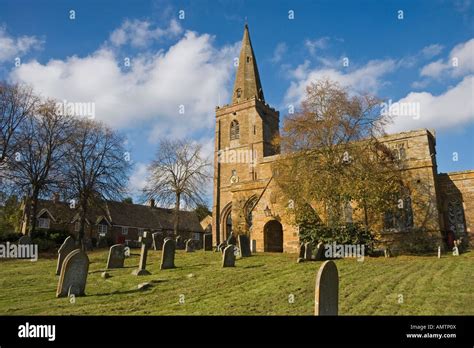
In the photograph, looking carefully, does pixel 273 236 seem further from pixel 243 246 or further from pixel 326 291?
pixel 326 291

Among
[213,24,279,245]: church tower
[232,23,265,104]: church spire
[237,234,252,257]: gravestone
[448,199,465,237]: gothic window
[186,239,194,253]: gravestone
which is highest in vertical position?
[232,23,265,104]: church spire

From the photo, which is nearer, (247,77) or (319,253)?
(319,253)

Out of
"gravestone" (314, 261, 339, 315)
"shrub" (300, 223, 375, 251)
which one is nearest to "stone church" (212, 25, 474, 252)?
"shrub" (300, 223, 375, 251)

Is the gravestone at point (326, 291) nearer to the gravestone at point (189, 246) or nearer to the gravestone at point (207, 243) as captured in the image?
the gravestone at point (189, 246)

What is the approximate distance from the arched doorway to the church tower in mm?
18753

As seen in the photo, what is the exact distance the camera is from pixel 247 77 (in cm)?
4884

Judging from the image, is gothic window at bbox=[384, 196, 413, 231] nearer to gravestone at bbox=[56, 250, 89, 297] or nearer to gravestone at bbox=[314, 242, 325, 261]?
gravestone at bbox=[314, 242, 325, 261]

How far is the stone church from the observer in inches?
878

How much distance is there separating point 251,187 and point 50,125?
53.1 feet

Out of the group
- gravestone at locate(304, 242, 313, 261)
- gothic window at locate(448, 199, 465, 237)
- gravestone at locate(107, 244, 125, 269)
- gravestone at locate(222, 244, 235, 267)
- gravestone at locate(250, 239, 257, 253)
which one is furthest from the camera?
gothic window at locate(448, 199, 465, 237)

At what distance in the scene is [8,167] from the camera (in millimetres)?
25312

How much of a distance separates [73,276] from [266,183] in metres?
19.0

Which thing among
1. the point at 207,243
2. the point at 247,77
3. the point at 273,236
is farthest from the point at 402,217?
the point at 247,77
